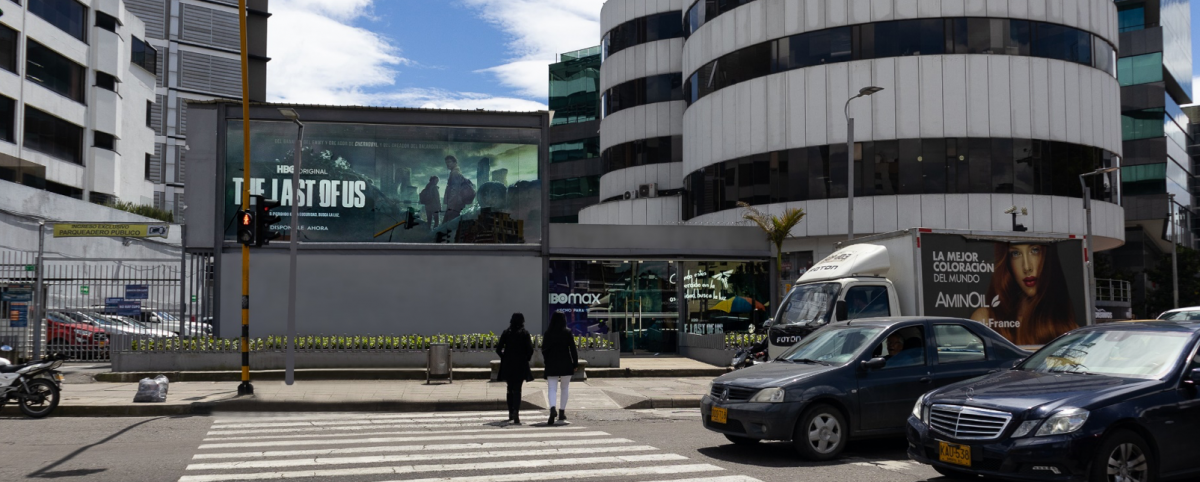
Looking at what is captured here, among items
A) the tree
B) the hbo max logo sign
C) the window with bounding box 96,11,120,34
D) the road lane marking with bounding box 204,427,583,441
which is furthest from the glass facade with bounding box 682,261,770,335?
the tree

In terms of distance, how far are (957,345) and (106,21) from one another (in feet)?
173

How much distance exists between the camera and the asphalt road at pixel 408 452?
30.8ft

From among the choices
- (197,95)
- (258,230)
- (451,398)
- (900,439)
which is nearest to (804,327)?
(900,439)

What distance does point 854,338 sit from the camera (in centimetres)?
1105

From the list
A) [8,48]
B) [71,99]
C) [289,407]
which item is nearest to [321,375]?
[289,407]

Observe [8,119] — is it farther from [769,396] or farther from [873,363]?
[873,363]

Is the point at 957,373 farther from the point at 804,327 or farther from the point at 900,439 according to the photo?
the point at 804,327

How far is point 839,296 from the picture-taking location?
15.7m

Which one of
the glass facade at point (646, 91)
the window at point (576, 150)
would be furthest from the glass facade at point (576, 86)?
the glass facade at point (646, 91)

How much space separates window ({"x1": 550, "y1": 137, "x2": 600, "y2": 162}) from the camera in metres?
Result: 60.9

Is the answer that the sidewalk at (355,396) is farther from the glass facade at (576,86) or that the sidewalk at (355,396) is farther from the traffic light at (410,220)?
the glass facade at (576,86)

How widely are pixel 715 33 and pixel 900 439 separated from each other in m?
27.1

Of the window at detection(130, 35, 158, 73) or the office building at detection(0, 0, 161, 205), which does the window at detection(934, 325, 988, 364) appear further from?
the window at detection(130, 35, 158, 73)

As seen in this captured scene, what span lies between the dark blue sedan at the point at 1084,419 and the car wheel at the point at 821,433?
1.41 m
